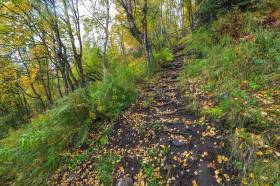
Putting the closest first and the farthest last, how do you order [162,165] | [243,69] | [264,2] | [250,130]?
[250,130] < [162,165] < [243,69] < [264,2]

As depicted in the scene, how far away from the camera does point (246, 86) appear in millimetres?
3254

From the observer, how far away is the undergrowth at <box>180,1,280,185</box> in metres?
2.03

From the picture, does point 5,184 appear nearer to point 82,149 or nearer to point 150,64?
point 82,149

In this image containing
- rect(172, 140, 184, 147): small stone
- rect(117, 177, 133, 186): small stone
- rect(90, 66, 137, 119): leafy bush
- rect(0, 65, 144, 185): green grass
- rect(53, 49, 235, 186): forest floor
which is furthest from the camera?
rect(90, 66, 137, 119): leafy bush

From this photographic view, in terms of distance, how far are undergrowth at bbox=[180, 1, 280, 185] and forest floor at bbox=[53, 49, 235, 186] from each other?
25cm

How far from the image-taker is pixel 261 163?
1.91 m

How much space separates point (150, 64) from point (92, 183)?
5.27 m

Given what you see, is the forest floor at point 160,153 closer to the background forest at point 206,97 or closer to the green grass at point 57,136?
the background forest at point 206,97

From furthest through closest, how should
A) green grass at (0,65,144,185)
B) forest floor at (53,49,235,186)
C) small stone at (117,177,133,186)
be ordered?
1. green grass at (0,65,144,185)
2. small stone at (117,177,133,186)
3. forest floor at (53,49,235,186)

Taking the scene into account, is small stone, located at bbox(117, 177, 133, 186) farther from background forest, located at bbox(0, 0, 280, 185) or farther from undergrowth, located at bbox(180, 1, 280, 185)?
undergrowth, located at bbox(180, 1, 280, 185)

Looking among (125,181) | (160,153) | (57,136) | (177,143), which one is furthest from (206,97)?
(57,136)

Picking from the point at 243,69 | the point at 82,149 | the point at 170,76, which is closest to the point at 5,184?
the point at 82,149

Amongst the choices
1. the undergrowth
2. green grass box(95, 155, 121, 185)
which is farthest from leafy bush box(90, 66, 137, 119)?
the undergrowth

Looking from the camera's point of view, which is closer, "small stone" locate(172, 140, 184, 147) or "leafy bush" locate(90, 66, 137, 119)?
"small stone" locate(172, 140, 184, 147)
